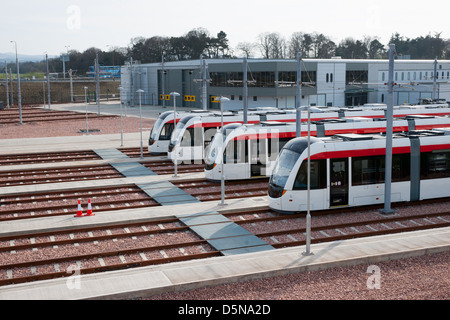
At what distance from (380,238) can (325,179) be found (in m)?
3.67

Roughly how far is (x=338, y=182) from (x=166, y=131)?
16.2 m

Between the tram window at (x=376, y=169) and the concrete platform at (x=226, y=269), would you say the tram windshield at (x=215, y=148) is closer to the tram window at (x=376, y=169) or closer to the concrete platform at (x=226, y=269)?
the tram window at (x=376, y=169)

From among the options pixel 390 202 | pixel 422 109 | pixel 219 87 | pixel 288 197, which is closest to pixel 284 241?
pixel 288 197

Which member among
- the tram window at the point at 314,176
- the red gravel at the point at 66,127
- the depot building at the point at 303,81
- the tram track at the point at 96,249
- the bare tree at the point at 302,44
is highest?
the bare tree at the point at 302,44

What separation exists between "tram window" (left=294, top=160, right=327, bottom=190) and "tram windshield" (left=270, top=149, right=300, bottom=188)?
15.5 inches

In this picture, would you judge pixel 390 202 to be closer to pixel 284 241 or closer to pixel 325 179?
pixel 325 179

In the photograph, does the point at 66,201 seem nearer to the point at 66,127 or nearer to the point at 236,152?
the point at 236,152

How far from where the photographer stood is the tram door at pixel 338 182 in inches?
762

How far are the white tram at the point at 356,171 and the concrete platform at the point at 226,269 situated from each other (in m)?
3.58

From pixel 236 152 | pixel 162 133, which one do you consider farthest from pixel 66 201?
pixel 162 133

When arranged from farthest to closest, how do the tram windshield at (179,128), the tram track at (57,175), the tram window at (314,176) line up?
the tram windshield at (179,128), the tram track at (57,175), the tram window at (314,176)

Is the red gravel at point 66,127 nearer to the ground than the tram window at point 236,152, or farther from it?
nearer to the ground

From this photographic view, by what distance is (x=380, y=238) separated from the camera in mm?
16203

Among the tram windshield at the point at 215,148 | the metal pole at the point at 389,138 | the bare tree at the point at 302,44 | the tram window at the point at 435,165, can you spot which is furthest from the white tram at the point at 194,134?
the bare tree at the point at 302,44
